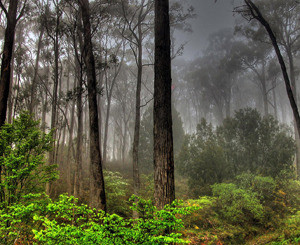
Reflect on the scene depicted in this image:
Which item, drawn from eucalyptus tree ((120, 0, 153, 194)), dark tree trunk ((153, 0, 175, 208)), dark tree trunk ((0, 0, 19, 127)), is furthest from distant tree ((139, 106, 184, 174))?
dark tree trunk ((153, 0, 175, 208))

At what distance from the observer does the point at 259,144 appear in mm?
13461

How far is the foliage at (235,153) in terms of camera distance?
12.2 meters

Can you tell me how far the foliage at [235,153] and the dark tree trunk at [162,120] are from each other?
8.23 metres

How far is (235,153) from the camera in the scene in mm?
13617

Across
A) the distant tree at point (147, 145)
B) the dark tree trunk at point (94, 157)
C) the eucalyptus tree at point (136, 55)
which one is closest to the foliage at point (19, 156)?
the dark tree trunk at point (94, 157)

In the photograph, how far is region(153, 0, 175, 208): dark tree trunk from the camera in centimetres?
409

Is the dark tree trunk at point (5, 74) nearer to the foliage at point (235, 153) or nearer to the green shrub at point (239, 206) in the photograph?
the green shrub at point (239, 206)

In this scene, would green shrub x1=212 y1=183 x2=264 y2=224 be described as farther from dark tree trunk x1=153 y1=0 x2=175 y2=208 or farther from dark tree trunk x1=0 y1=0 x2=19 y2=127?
dark tree trunk x1=0 y1=0 x2=19 y2=127

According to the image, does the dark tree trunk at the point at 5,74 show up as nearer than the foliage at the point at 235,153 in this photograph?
Yes

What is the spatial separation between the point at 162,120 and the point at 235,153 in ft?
35.8

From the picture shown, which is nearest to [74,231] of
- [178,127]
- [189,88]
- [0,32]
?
[178,127]

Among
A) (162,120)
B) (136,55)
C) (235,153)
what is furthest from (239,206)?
(136,55)

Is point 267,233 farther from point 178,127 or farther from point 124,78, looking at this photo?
point 124,78

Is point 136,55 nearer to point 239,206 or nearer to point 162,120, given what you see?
point 162,120
